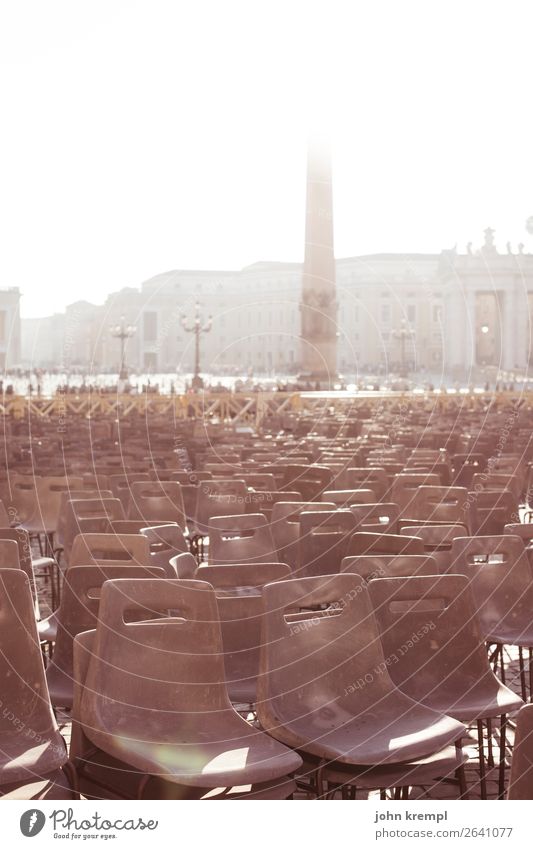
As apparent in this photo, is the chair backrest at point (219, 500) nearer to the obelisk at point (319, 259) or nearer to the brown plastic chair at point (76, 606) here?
the brown plastic chair at point (76, 606)

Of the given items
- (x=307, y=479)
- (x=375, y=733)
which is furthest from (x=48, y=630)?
(x=307, y=479)

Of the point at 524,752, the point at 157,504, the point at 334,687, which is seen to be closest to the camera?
the point at 524,752

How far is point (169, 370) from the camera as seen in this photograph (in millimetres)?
106875

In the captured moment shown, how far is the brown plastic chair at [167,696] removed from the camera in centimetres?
404

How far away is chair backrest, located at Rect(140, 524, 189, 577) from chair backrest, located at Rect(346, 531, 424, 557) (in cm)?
113

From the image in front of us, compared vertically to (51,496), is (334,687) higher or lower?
lower

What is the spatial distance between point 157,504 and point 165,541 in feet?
7.63

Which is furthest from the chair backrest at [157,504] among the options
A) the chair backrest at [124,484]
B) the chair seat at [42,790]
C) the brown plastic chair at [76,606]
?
the chair seat at [42,790]

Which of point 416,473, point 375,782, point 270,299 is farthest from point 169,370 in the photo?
point 375,782

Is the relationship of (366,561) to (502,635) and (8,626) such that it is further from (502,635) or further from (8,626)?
(8,626)

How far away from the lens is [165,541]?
6.97m

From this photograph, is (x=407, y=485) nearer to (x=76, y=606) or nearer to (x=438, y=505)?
(x=438, y=505)
